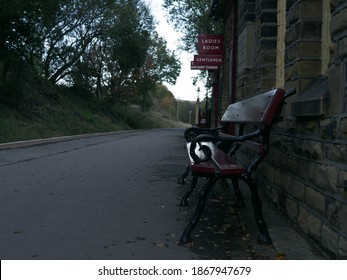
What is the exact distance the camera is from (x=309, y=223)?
411 cm

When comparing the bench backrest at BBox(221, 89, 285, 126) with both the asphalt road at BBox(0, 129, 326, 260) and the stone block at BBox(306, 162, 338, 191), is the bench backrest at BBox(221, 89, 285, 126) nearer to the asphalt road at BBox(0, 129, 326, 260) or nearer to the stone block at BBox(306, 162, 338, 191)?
the stone block at BBox(306, 162, 338, 191)

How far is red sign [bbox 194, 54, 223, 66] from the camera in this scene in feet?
47.7

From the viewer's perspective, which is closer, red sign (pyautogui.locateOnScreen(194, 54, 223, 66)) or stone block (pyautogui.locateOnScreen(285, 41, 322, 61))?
stone block (pyautogui.locateOnScreen(285, 41, 322, 61))

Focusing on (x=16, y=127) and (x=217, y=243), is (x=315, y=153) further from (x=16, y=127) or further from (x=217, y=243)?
(x=16, y=127)

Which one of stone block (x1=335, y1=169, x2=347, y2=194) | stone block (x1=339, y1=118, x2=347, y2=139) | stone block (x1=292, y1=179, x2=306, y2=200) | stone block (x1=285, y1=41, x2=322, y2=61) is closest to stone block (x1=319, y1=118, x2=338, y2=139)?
stone block (x1=339, y1=118, x2=347, y2=139)

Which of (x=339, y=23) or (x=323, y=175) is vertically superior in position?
(x=339, y=23)

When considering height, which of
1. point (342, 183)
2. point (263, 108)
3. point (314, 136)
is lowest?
point (342, 183)

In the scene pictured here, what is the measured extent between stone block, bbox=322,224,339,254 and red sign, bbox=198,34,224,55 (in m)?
11.7

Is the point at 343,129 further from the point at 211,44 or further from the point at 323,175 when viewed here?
the point at 211,44

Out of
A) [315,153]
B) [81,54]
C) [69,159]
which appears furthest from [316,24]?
[81,54]

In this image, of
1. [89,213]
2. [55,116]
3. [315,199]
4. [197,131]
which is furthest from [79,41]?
[315,199]

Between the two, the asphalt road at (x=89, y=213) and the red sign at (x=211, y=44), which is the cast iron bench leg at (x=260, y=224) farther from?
the red sign at (x=211, y=44)

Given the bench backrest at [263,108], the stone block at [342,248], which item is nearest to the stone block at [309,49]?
the bench backrest at [263,108]

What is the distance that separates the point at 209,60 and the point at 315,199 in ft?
36.7
